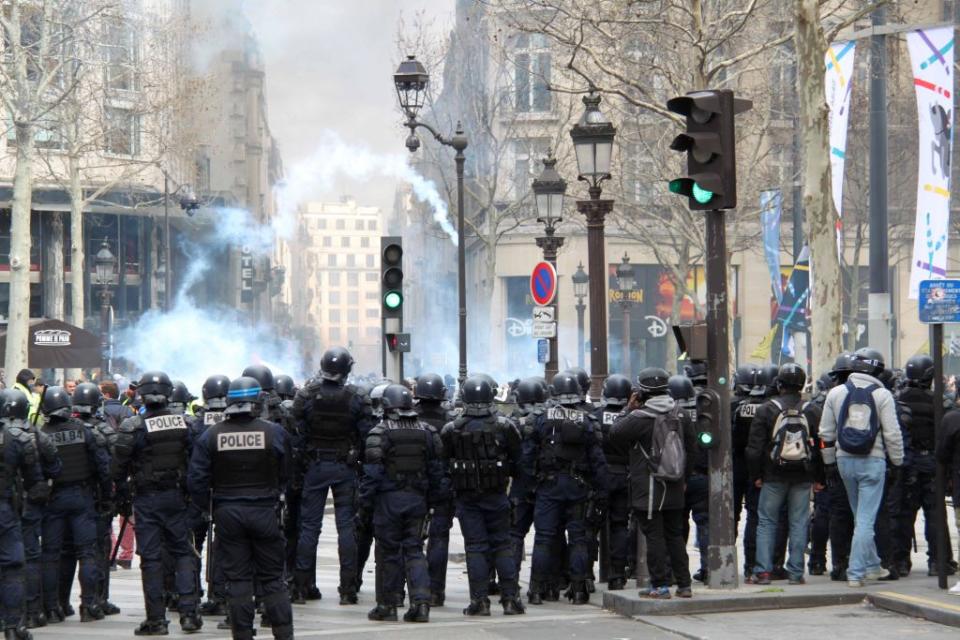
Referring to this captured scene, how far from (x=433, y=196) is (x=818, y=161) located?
1356 inches

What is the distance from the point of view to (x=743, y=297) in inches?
2079

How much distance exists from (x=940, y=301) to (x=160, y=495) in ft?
19.4

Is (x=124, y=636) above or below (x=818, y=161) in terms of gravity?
below

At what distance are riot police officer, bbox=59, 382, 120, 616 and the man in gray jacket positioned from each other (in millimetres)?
5614

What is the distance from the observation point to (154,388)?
10.8 metres

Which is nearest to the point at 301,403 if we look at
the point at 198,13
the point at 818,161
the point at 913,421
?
the point at 913,421

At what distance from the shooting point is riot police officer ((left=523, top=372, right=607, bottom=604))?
1114 centimetres

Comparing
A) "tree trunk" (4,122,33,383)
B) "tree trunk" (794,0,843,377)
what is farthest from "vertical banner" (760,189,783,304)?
"tree trunk" (4,122,33,383)

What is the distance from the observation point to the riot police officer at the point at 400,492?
35.3 feet

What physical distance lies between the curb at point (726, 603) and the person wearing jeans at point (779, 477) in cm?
76

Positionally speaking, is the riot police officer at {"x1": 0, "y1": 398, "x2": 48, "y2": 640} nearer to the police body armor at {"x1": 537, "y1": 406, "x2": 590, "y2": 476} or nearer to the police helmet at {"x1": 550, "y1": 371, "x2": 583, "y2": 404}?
the police body armor at {"x1": 537, "y1": 406, "x2": 590, "y2": 476}

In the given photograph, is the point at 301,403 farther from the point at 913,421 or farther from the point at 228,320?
the point at 228,320

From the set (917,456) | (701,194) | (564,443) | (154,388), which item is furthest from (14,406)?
(917,456)

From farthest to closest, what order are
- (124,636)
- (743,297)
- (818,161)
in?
(743,297) < (818,161) < (124,636)
